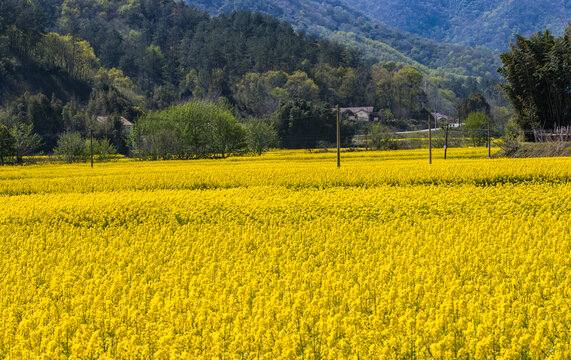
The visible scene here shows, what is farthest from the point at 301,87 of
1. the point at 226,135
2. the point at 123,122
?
the point at 226,135

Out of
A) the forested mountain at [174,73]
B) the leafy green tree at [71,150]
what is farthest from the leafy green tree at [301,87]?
the leafy green tree at [71,150]

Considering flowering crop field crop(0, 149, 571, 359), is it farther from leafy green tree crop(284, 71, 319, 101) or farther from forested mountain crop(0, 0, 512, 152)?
leafy green tree crop(284, 71, 319, 101)

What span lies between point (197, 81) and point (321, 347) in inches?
5888

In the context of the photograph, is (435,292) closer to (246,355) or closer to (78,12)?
(246,355)

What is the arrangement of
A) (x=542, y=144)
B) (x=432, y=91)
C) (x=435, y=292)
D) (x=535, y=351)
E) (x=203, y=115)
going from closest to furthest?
1. (x=535, y=351)
2. (x=435, y=292)
3. (x=542, y=144)
4. (x=203, y=115)
5. (x=432, y=91)

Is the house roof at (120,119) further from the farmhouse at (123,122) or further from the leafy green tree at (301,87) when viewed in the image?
the leafy green tree at (301,87)

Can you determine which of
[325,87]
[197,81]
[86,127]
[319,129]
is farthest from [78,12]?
[319,129]

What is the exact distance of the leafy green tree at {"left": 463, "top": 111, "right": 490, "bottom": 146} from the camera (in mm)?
72688

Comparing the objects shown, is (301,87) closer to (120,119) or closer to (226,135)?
(120,119)

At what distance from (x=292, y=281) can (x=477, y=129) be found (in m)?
63.9

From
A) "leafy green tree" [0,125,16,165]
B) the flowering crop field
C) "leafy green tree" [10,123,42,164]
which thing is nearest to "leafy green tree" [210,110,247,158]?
"leafy green tree" [10,123,42,164]

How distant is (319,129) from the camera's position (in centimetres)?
7919

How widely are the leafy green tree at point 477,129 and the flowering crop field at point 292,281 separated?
187 feet

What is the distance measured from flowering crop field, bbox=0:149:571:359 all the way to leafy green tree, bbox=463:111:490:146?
5706 centimetres
